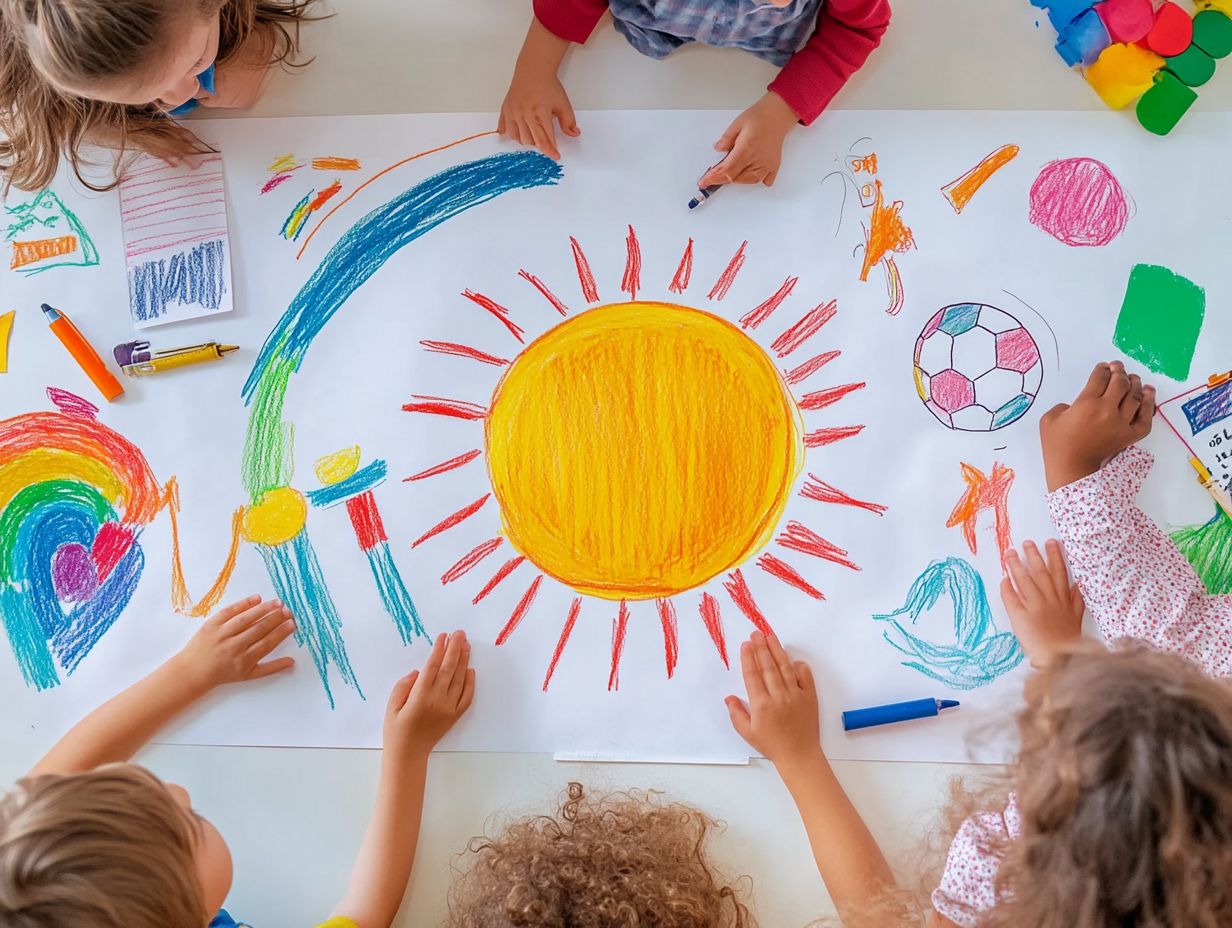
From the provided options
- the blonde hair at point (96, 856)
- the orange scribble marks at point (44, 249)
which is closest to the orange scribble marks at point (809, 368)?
the blonde hair at point (96, 856)

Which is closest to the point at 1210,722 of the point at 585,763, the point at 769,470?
the point at 769,470

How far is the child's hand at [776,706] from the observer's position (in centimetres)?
97

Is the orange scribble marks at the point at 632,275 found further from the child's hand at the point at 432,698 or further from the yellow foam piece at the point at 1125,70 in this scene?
the yellow foam piece at the point at 1125,70

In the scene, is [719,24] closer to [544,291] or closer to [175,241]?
[544,291]

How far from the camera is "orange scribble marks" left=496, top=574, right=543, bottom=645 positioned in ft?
3.32

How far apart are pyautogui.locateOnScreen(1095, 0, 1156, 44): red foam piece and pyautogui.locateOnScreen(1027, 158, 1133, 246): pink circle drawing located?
0.43 ft

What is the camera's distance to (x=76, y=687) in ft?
3.38

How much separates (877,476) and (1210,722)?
40 centimetres

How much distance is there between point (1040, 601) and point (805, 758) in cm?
29

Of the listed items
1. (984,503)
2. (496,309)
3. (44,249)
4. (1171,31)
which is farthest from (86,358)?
(1171,31)

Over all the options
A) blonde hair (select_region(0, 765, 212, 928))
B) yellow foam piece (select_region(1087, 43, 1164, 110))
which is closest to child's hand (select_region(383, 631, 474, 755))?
blonde hair (select_region(0, 765, 212, 928))

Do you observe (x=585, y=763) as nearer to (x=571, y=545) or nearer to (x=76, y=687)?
(x=571, y=545)

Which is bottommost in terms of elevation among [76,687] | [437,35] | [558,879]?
[76,687]

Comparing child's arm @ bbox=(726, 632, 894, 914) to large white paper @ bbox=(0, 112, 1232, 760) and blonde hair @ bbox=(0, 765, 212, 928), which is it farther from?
blonde hair @ bbox=(0, 765, 212, 928)
